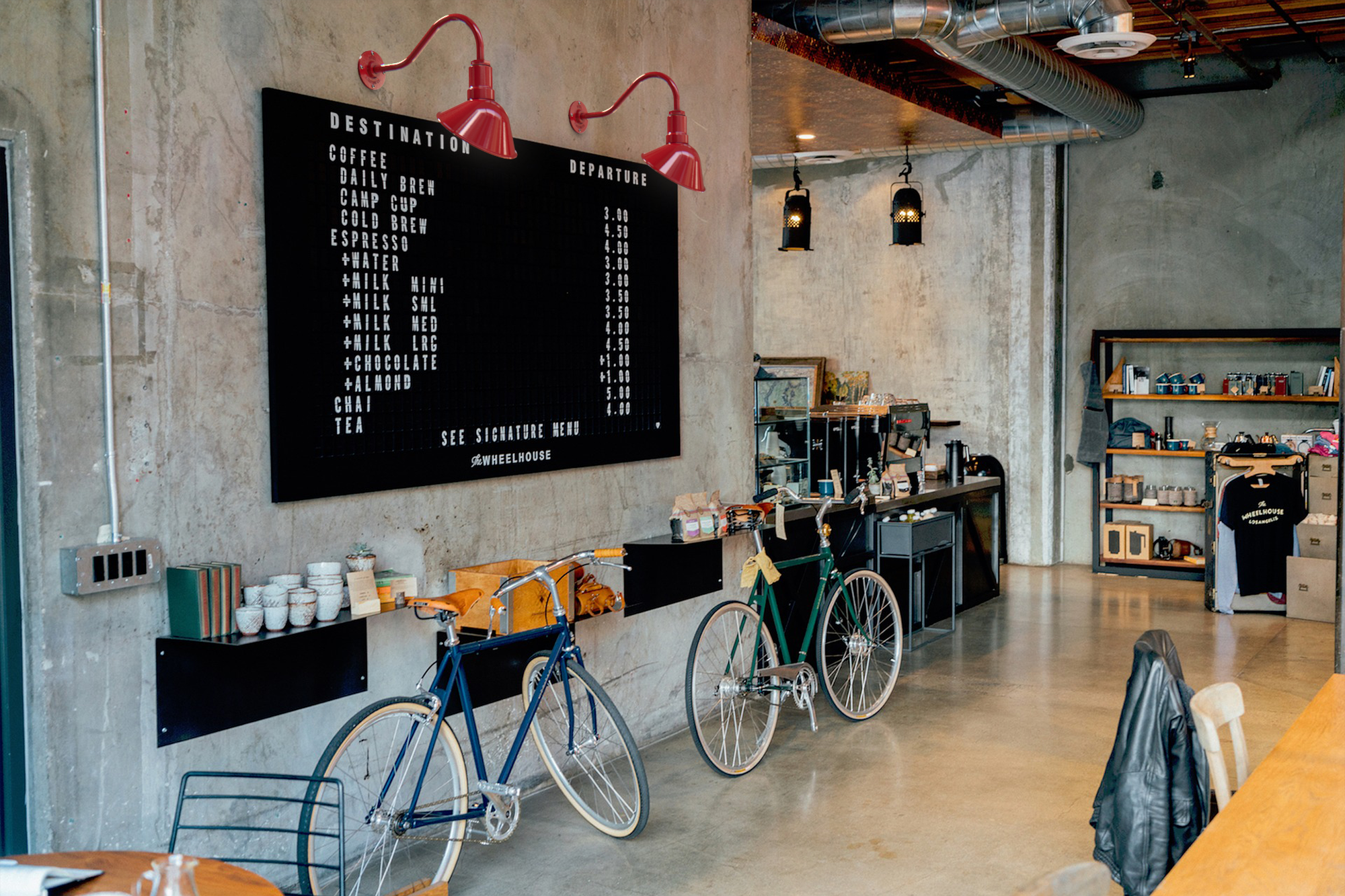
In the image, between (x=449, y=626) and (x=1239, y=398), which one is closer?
(x=449, y=626)

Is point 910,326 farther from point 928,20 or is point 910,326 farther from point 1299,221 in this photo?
point 928,20

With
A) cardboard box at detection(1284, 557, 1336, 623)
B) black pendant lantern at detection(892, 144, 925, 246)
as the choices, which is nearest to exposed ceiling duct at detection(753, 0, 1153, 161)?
black pendant lantern at detection(892, 144, 925, 246)

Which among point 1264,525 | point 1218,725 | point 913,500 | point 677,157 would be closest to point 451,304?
point 677,157

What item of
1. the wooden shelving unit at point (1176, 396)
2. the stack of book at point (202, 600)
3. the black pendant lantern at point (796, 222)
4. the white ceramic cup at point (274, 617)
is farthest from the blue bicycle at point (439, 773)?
the wooden shelving unit at point (1176, 396)

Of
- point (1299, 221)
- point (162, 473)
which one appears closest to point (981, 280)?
point (1299, 221)

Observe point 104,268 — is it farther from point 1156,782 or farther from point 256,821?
point 1156,782

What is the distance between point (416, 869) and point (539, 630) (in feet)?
2.93

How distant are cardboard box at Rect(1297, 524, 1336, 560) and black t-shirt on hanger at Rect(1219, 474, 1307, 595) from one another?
12cm

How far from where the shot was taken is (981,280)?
10742mm

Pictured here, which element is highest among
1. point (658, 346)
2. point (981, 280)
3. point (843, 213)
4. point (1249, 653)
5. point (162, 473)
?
point (843, 213)

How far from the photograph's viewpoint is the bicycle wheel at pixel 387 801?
3627 mm

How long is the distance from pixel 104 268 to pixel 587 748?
2.28m

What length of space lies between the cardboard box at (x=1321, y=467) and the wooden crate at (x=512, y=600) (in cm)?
654

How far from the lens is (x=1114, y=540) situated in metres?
10.2
